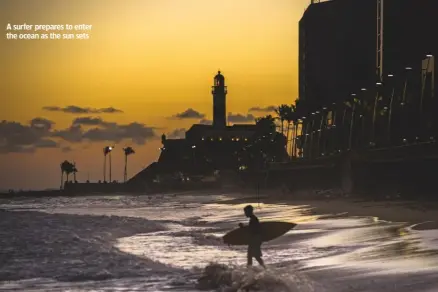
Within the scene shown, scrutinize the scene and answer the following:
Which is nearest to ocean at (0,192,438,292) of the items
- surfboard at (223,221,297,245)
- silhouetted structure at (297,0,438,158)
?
surfboard at (223,221,297,245)

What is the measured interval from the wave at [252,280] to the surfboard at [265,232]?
78 centimetres

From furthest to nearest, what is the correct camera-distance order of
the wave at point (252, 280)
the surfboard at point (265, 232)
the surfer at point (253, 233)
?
the surfboard at point (265, 232)
the surfer at point (253, 233)
the wave at point (252, 280)

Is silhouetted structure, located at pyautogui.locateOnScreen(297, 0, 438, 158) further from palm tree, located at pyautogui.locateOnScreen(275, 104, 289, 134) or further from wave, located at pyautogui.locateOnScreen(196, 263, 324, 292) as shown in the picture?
wave, located at pyautogui.locateOnScreen(196, 263, 324, 292)

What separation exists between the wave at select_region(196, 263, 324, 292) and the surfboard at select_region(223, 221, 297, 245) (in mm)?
778

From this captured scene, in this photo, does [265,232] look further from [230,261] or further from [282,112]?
[282,112]

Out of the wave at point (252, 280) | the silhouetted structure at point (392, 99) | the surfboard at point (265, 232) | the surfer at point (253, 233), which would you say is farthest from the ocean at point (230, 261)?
the silhouetted structure at point (392, 99)

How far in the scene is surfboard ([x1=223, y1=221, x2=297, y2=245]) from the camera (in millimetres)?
20203

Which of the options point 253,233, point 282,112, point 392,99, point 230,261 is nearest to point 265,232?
point 253,233

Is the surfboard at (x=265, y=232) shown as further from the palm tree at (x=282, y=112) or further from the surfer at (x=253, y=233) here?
the palm tree at (x=282, y=112)

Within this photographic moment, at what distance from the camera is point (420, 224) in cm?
3117

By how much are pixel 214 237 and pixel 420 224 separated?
10.2 metres

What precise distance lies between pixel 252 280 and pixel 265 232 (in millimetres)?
2375

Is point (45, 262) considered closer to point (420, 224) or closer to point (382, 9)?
point (420, 224)

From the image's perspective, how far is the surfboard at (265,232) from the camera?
2020 centimetres
